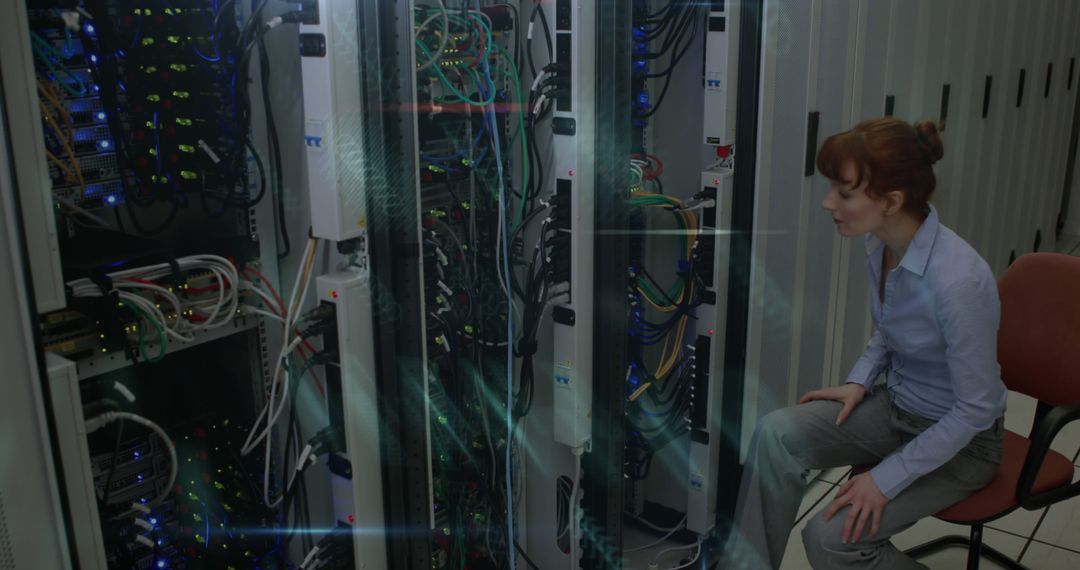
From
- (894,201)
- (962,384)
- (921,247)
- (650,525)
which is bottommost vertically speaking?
(650,525)

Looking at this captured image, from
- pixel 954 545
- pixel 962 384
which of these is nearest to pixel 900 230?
pixel 962 384

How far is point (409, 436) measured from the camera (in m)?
1.94

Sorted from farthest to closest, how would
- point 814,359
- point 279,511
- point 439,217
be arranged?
point 814,359 → point 439,217 → point 279,511

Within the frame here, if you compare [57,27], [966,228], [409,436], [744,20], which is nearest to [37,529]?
[409,436]

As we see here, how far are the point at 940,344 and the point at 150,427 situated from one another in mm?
1790

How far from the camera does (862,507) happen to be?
1889 millimetres

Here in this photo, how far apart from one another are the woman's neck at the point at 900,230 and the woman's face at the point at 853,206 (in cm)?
3

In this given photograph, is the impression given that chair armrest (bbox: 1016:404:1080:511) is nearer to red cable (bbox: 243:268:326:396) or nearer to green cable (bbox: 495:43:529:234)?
green cable (bbox: 495:43:529:234)

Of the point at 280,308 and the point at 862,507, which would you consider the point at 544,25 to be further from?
the point at 862,507

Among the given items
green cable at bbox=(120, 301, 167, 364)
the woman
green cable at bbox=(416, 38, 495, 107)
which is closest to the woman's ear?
the woman

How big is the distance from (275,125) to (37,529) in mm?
1049

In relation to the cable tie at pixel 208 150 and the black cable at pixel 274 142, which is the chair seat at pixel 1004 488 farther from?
the cable tie at pixel 208 150

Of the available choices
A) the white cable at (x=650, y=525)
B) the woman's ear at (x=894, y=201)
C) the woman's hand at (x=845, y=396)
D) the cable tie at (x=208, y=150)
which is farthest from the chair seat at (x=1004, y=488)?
the cable tie at (x=208, y=150)

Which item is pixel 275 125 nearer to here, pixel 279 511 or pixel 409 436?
pixel 409 436
